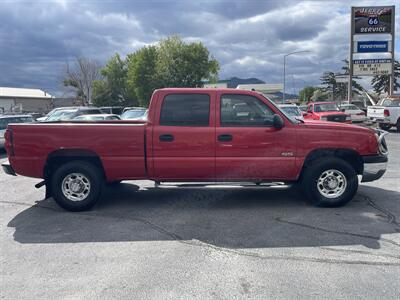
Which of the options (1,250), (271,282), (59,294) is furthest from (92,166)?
(271,282)

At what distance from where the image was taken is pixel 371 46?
2725 centimetres

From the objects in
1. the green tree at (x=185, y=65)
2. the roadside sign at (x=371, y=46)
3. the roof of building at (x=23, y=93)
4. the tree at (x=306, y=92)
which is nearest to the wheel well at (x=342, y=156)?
the roadside sign at (x=371, y=46)

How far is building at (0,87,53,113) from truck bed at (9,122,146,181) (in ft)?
234

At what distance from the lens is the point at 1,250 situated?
466cm

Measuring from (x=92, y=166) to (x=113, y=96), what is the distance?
55.5 meters

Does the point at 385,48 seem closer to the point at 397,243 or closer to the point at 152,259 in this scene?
the point at 397,243

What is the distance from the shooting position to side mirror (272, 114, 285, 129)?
593cm

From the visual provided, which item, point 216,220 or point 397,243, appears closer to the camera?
point 397,243

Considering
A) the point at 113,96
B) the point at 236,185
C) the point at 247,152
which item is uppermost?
the point at 113,96

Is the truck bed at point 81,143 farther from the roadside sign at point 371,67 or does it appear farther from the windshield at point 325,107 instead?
the roadside sign at point 371,67

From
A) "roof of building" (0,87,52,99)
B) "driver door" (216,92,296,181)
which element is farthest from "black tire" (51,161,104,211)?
"roof of building" (0,87,52,99)

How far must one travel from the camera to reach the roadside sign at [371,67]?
2739cm

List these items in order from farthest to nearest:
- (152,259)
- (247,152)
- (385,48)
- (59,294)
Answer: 1. (385,48)
2. (247,152)
3. (152,259)
4. (59,294)

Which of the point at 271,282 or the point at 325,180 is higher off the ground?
the point at 325,180
